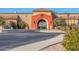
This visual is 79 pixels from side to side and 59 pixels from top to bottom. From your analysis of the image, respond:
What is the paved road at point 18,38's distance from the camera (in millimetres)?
5684

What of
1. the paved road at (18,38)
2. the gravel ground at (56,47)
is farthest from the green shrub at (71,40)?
the paved road at (18,38)

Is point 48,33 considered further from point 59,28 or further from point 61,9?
point 61,9

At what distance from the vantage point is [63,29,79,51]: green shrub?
18.7 feet

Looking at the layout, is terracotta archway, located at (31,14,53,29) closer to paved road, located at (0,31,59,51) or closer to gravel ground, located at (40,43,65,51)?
paved road, located at (0,31,59,51)

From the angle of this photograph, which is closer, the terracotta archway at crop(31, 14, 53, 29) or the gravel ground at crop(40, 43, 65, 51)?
the terracotta archway at crop(31, 14, 53, 29)

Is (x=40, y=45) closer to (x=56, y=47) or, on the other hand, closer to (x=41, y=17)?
(x=56, y=47)

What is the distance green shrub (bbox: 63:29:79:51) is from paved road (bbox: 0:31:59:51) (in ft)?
0.94

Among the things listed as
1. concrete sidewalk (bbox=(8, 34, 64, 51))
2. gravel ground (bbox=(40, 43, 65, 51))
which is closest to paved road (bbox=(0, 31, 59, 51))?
concrete sidewalk (bbox=(8, 34, 64, 51))

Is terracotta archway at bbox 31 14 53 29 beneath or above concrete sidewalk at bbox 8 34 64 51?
above

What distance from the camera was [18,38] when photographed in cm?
586

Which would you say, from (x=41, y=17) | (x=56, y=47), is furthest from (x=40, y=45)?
(x=41, y=17)

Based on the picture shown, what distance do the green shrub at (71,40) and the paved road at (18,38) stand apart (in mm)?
288
